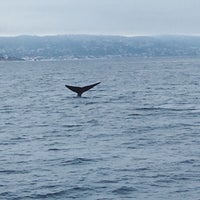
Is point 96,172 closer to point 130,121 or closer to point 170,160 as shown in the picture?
point 170,160

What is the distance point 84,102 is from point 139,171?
40.5 m

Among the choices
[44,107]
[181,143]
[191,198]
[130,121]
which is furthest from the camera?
[44,107]

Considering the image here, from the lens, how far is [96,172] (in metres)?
30.5

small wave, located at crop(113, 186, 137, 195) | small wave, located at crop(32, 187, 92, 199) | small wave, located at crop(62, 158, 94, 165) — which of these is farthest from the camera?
small wave, located at crop(62, 158, 94, 165)

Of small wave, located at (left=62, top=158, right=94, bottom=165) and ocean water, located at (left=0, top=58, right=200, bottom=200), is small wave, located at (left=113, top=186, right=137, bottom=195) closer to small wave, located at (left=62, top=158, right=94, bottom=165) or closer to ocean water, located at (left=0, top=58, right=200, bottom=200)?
ocean water, located at (left=0, top=58, right=200, bottom=200)

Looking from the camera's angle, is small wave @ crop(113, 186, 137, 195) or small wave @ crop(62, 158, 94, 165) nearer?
small wave @ crop(113, 186, 137, 195)

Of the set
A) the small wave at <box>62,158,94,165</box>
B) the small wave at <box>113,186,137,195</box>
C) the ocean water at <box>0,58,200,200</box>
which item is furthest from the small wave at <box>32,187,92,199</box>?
the small wave at <box>62,158,94,165</box>

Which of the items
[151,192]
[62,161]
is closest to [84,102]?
[62,161]

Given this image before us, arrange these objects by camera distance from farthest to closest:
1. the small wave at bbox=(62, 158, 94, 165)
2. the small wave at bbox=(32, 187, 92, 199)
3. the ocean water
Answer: the small wave at bbox=(62, 158, 94, 165)
the ocean water
the small wave at bbox=(32, 187, 92, 199)

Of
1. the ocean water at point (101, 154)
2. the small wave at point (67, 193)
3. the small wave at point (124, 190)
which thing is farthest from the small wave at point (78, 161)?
the small wave at point (124, 190)

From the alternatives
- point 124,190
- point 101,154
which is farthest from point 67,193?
point 101,154

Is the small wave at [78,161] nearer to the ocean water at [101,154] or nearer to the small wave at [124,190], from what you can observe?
the ocean water at [101,154]

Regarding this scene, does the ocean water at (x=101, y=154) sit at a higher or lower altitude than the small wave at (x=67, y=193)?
higher

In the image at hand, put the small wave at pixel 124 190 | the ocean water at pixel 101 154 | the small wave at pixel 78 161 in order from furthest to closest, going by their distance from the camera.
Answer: the small wave at pixel 78 161
the ocean water at pixel 101 154
the small wave at pixel 124 190
